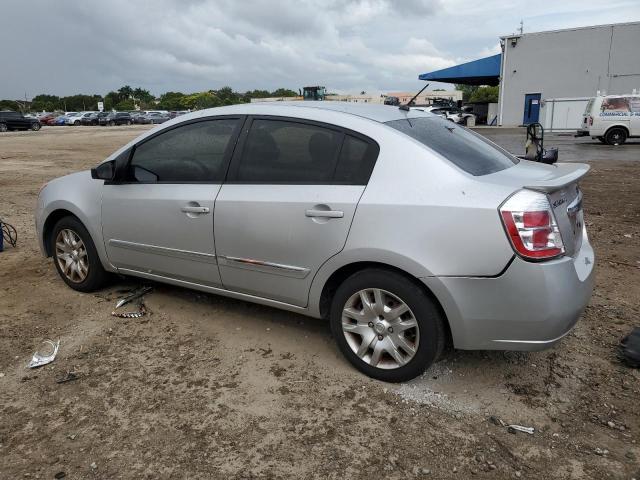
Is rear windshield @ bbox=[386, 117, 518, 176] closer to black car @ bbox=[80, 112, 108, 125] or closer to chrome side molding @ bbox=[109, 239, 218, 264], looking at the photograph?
chrome side molding @ bbox=[109, 239, 218, 264]

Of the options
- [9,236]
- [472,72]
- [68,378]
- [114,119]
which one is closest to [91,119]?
[114,119]

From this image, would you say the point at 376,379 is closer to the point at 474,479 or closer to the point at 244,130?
the point at 474,479

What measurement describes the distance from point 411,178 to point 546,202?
72 cm

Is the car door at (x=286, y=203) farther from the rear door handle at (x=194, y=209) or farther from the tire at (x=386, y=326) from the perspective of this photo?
the tire at (x=386, y=326)

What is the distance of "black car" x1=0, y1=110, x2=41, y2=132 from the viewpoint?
38491 millimetres

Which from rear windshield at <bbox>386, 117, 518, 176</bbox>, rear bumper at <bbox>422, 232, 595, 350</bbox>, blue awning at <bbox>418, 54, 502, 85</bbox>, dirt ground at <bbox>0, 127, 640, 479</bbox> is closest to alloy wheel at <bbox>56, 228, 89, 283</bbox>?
dirt ground at <bbox>0, 127, 640, 479</bbox>

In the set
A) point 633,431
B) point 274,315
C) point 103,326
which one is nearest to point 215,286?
point 274,315

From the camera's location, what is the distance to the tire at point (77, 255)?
4531 millimetres

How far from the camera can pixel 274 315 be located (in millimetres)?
4219

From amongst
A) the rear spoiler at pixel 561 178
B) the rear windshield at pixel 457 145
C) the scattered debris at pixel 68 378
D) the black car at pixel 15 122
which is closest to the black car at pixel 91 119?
the black car at pixel 15 122

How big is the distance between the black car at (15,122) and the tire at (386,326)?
4286 cm

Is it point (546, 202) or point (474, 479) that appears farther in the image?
point (546, 202)

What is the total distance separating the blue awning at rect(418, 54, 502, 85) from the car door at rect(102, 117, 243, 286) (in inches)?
1522

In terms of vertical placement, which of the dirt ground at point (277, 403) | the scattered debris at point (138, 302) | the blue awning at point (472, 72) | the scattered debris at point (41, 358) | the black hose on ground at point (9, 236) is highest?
the blue awning at point (472, 72)
